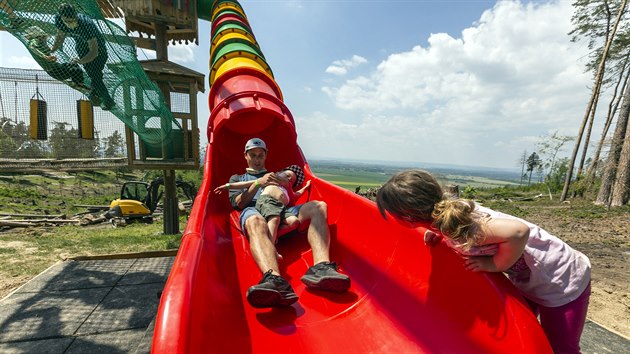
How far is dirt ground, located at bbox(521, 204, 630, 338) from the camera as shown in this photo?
9.65ft

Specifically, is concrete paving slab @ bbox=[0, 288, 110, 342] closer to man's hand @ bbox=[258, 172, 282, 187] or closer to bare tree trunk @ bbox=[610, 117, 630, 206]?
man's hand @ bbox=[258, 172, 282, 187]

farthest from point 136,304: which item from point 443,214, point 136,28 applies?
point 136,28

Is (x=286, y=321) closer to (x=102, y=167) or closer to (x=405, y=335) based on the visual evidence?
(x=405, y=335)

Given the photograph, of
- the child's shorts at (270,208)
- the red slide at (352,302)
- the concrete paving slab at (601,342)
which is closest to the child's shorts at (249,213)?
the child's shorts at (270,208)

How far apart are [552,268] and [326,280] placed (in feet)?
3.90

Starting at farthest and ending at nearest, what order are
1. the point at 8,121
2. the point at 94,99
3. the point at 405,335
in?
the point at 8,121
the point at 94,99
the point at 405,335

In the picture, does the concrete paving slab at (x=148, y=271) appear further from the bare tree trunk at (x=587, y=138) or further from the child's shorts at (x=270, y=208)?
the bare tree trunk at (x=587, y=138)

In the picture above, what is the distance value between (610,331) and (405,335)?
206 centimetres

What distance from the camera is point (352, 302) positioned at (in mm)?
2020

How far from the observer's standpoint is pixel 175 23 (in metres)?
5.77

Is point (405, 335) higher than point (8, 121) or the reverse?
the reverse

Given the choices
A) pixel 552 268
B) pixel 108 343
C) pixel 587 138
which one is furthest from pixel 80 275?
pixel 587 138

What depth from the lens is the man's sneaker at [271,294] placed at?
1.77 m

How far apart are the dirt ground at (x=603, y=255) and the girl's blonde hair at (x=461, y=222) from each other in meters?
2.49
